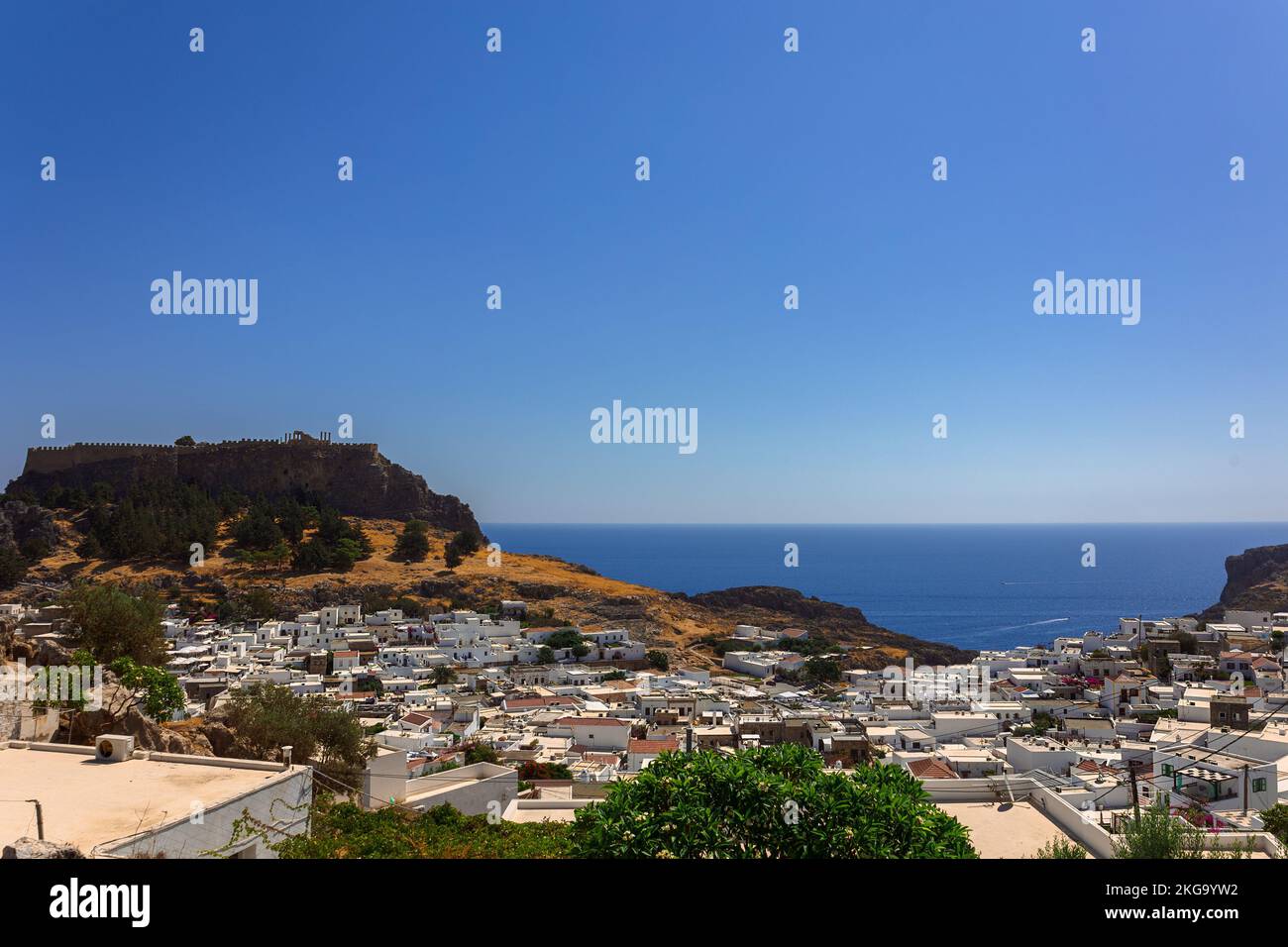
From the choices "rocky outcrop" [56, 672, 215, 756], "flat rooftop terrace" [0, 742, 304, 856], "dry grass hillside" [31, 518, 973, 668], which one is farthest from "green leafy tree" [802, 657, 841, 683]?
"flat rooftop terrace" [0, 742, 304, 856]

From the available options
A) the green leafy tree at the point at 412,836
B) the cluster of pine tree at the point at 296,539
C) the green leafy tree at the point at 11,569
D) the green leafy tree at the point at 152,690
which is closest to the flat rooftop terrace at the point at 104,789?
the green leafy tree at the point at 412,836

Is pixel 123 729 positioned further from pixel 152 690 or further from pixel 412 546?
pixel 412 546

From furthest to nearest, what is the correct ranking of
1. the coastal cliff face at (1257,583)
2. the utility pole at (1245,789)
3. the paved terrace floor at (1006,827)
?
the coastal cliff face at (1257,583), the utility pole at (1245,789), the paved terrace floor at (1006,827)

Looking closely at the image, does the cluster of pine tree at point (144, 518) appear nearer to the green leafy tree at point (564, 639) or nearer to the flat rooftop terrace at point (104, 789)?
the green leafy tree at point (564, 639)

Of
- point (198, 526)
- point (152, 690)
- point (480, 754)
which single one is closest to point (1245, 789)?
point (480, 754)

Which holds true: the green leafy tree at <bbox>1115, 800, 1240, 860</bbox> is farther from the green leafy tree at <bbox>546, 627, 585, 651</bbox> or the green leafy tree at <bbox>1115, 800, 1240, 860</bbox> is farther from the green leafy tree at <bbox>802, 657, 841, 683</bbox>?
the green leafy tree at <bbox>546, 627, 585, 651</bbox>

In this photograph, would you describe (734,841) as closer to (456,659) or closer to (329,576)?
(456,659)
